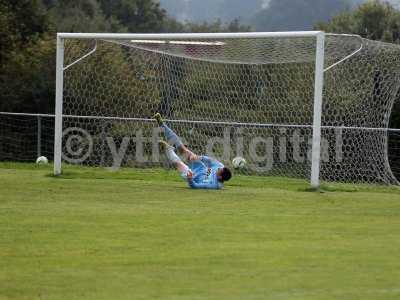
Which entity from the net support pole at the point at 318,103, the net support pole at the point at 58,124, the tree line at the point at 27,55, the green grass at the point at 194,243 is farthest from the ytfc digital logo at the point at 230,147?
the tree line at the point at 27,55

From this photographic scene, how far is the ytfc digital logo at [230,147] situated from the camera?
78.0 ft

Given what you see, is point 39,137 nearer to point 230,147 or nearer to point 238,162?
point 230,147

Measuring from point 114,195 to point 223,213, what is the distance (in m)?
3.14

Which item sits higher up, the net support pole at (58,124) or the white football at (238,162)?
the net support pole at (58,124)

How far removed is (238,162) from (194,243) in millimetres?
11854

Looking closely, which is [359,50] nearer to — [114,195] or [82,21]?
[114,195]

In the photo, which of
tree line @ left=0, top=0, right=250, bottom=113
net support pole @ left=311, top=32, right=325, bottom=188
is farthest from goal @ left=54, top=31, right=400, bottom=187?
tree line @ left=0, top=0, right=250, bottom=113

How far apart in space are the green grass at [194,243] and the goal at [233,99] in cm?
311

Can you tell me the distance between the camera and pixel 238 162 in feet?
77.1

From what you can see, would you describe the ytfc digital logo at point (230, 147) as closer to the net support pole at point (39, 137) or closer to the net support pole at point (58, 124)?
the net support pole at point (39, 137)

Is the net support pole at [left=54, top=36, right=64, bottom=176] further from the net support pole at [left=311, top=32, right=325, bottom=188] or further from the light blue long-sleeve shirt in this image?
the net support pole at [left=311, top=32, right=325, bottom=188]

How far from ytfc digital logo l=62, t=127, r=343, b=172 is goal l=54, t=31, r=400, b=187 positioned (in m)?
0.03

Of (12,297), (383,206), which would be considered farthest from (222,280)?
(383,206)

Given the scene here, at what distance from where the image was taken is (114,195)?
17.4m
